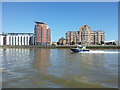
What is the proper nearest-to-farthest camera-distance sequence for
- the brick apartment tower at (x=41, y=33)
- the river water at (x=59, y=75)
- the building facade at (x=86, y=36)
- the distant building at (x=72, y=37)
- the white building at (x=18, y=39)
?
the river water at (x=59, y=75) → the building facade at (x=86, y=36) → the distant building at (x=72, y=37) → the brick apartment tower at (x=41, y=33) → the white building at (x=18, y=39)

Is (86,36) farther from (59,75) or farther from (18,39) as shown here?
(59,75)

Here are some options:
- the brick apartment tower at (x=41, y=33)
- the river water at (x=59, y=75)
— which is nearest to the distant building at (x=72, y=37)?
the brick apartment tower at (x=41, y=33)

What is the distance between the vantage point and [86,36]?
15850 centimetres

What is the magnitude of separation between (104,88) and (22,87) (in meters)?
5.30

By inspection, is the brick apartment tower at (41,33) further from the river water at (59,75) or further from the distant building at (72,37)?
the river water at (59,75)

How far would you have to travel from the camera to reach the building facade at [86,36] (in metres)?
158

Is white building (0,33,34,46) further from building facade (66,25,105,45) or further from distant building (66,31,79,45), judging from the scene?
building facade (66,25,105,45)

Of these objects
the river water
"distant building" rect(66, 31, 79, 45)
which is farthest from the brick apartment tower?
the river water

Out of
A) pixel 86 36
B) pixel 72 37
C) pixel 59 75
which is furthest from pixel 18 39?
pixel 59 75

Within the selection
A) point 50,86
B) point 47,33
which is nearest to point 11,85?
point 50,86

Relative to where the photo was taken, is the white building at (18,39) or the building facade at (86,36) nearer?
the building facade at (86,36)

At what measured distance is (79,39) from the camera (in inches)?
6407

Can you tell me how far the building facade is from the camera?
158 metres

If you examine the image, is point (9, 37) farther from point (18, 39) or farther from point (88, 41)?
point (88, 41)
